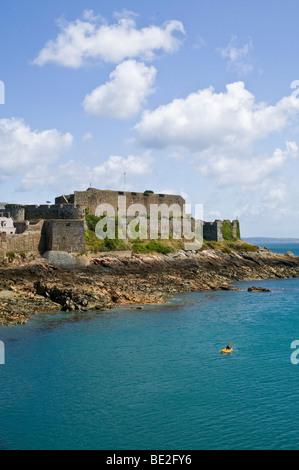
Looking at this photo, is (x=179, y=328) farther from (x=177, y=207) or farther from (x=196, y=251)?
(x=177, y=207)

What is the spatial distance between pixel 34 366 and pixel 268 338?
49.1ft

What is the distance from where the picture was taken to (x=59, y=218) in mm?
51719

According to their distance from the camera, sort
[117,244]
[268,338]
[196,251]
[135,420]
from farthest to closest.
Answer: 1. [196,251]
2. [117,244]
3. [268,338]
4. [135,420]

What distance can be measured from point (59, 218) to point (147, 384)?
116ft

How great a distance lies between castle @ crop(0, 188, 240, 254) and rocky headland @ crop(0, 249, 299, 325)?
1.80 metres

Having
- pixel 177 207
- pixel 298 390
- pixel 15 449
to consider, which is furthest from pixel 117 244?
pixel 15 449

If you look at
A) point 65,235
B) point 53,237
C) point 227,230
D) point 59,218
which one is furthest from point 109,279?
point 227,230

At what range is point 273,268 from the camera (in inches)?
2542

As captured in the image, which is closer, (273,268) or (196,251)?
(196,251)

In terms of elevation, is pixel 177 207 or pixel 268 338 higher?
pixel 177 207

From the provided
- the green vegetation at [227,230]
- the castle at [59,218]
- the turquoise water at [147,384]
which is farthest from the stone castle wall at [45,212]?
the green vegetation at [227,230]

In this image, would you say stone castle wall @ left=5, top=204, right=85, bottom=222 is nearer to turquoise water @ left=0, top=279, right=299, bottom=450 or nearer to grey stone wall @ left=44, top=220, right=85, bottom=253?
grey stone wall @ left=44, top=220, right=85, bottom=253

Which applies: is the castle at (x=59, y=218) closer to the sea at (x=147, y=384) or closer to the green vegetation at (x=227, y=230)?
the green vegetation at (x=227, y=230)

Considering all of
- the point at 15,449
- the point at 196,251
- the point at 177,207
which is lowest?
the point at 15,449
